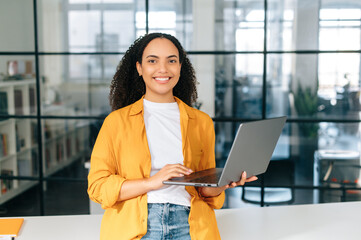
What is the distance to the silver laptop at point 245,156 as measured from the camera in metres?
1.46

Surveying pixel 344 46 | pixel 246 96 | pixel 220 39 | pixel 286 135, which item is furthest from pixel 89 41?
pixel 344 46

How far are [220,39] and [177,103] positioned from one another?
1.99 metres

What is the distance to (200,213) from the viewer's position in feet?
5.40

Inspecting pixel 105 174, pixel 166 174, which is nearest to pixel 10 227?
pixel 105 174

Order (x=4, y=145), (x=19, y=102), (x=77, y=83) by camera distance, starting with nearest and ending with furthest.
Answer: (x=77, y=83) < (x=19, y=102) < (x=4, y=145)

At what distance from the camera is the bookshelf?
3.88 metres

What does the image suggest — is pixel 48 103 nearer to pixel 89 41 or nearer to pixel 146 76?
pixel 89 41

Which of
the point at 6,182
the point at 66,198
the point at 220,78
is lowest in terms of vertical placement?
the point at 66,198

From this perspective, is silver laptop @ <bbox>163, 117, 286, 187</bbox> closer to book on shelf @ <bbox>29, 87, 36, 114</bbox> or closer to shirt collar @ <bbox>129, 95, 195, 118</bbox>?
shirt collar @ <bbox>129, 95, 195, 118</bbox>

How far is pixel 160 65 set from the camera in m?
1.66

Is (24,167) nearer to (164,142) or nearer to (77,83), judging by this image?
(77,83)

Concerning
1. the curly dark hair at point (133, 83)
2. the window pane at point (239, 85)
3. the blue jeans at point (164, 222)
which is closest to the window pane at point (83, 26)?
the window pane at point (239, 85)

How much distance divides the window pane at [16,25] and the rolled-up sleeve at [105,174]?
2.52 metres

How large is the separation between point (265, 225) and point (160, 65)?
0.98m
